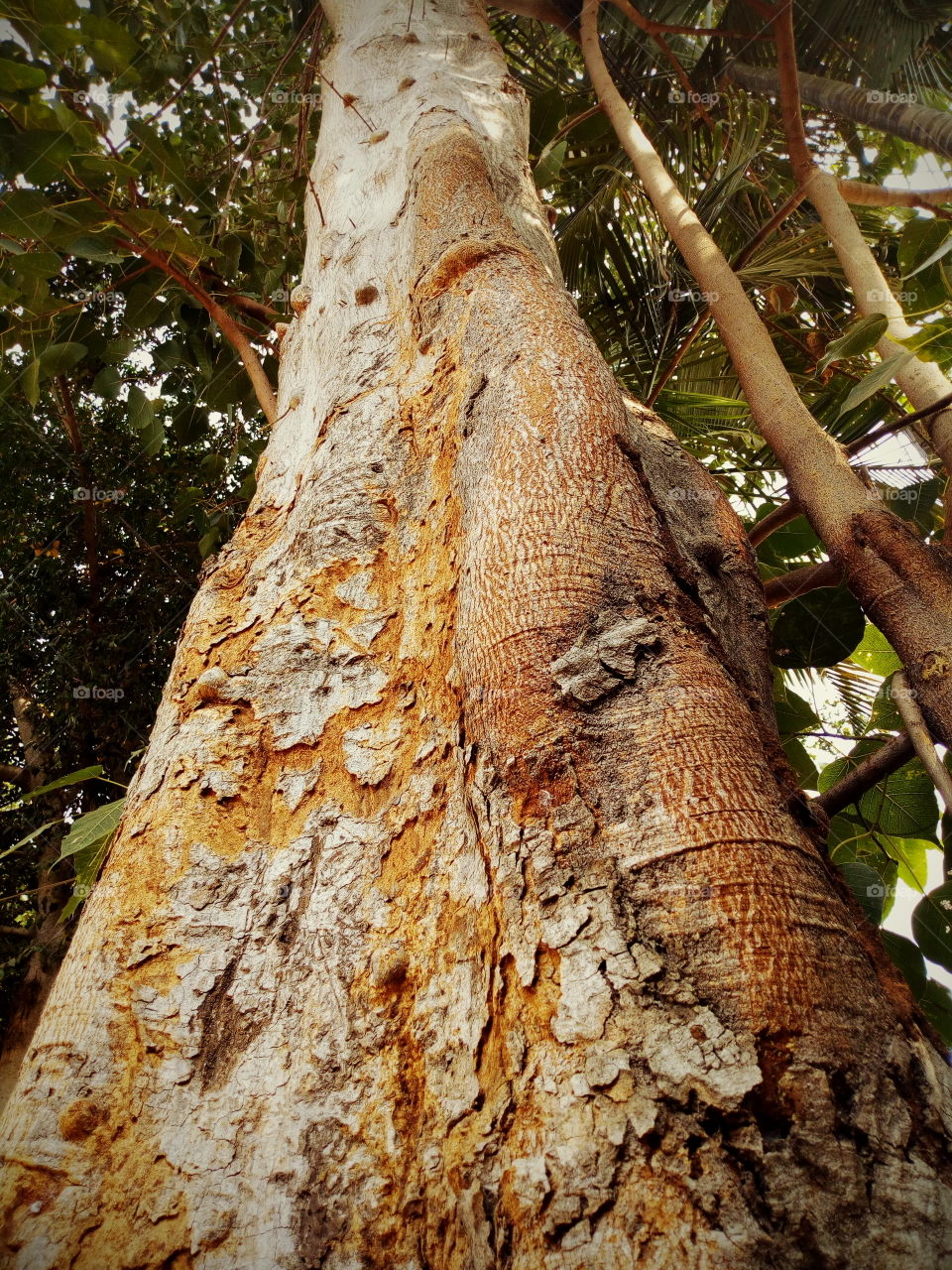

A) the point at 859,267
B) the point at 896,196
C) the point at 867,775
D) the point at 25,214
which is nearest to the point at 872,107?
the point at 896,196

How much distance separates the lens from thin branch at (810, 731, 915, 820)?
810mm

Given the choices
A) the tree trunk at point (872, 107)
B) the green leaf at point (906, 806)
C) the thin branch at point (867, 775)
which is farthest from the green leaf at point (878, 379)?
the tree trunk at point (872, 107)

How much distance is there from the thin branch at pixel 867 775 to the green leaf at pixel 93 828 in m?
0.95

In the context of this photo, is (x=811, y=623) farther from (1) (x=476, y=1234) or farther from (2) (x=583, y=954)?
(1) (x=476, y=1234)

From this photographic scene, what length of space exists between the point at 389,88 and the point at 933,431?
62.5 inches

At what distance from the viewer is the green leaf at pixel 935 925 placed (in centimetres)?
105

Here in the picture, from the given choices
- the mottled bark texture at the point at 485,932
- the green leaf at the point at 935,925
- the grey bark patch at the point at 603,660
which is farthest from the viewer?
the green leaf at the point at 935,925

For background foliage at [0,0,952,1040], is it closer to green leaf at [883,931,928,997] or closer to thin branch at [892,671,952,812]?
green leaf at [883,931,928,997]

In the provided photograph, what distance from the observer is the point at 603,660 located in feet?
2.26

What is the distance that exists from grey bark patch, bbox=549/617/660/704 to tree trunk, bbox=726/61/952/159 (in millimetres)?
1497

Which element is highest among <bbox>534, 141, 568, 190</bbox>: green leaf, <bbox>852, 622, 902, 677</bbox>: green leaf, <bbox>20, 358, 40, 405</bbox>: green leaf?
<bbox>534, 141, 568, 190</bbox>: green leaf

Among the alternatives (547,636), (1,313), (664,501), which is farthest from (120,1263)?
(1,313)

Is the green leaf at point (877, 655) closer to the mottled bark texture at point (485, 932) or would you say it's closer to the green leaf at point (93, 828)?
the mottled bark texture at point (485, 932)

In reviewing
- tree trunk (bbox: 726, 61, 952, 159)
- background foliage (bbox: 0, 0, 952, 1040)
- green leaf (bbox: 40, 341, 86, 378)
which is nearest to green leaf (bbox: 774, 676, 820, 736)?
background foliage (bbox: 0, 0, 952, 1040)
